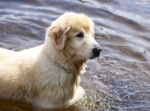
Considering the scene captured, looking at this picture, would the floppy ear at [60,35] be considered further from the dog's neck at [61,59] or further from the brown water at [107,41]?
the brown water at [107,41]

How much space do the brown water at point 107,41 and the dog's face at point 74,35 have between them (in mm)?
1218

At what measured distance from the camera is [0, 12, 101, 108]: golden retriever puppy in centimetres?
715

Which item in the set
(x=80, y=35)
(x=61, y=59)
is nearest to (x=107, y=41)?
(x=61, y=59)

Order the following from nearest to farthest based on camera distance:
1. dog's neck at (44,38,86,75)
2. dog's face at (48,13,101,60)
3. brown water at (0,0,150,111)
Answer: dog's face at (48,13,101,60) → dog's neck at (44,38,86,75) → brown water at (0,0,150,111)

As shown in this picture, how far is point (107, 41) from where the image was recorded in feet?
34.3

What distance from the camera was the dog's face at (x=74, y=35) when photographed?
7.10 metres

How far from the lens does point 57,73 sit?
7.47 metres

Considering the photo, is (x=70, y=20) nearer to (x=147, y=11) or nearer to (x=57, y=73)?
(x=57, y=73)

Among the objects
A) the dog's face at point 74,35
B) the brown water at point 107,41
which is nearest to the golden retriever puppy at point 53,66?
the dog's face at point 74,35

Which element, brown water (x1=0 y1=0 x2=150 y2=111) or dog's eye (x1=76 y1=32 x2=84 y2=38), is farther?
brown water (x1=0 y1=0 x2=150 y2=111)

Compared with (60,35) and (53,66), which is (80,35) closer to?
(60,35)

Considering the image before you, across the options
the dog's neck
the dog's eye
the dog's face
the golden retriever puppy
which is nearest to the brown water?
the golden retriever puppy

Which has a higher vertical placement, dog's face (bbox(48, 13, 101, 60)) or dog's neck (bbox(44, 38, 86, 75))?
dog's face (bbox(48, 13, 101, 60))

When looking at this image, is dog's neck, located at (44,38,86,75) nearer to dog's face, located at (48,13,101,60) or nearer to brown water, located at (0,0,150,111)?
dog's face, located at (48,13,101,60)
